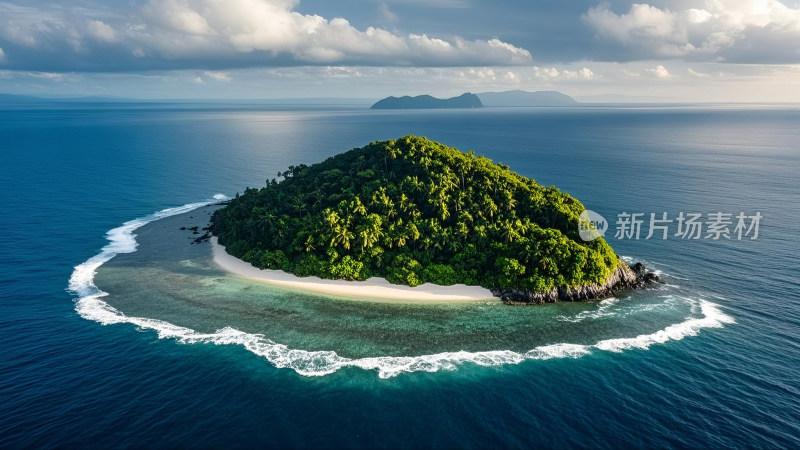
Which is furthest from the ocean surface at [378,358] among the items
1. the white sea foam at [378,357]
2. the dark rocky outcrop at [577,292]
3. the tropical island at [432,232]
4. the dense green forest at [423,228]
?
the dense green forest at [423,228]

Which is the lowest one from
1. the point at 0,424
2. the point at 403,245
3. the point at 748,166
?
the point at 0,424

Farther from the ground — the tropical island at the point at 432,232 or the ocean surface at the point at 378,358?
the tropical island at the point at 432,232

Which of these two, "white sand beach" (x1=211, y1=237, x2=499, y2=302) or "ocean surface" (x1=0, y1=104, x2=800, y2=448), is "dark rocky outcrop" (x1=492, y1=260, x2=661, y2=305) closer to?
"ocean surface" (x1=0, y1=104, x2=800, y2=448)

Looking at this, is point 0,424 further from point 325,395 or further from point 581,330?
point 581,330

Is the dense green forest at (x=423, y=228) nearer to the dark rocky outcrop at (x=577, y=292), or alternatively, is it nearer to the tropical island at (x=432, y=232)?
the tropical island at (x=432, y=232)

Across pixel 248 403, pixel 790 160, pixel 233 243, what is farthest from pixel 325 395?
pixel 790 160

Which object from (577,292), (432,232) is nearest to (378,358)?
(432,232)
